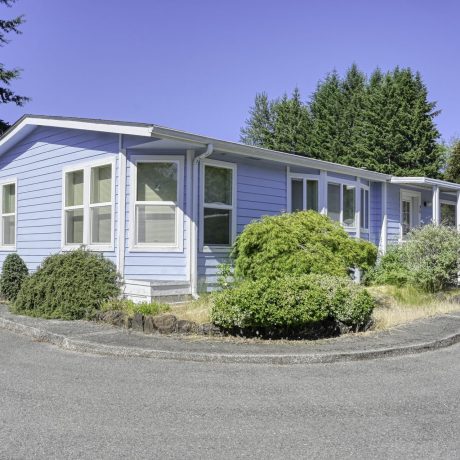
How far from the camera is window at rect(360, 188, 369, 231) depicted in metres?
14.6

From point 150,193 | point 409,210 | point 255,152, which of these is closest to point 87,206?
point 150,193

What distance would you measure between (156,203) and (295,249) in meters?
2.91

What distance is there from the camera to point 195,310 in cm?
870

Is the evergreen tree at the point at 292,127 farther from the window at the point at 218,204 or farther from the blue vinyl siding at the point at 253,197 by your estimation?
the window at the point at 218,204

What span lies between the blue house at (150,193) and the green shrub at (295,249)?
111 cm

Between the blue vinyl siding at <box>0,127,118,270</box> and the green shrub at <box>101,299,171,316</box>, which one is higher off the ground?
the blue vinyl siding at <box>0,127,118,270</box>

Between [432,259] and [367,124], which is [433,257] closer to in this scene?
[432,259]

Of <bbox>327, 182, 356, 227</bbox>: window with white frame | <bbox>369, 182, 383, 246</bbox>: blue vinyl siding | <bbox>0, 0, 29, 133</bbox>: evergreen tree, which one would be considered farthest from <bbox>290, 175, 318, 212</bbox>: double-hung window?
<bbox>0, 0, 29, 133</bbox>: evergreen tree

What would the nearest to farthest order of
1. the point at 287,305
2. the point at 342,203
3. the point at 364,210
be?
1. the point at 287,305
2. the point at 342,203
3. the point at 364,210

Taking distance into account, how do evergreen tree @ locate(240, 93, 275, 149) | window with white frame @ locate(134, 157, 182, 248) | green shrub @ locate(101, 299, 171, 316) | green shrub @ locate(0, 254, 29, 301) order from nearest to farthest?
green shrub @ locate(101, 299, 171, 316), window with white frame @ locate(134, 157, 182, 248), green shrub @ locate(0, 254, 29, 301), evergreen tree @ locate(240, 93, 275, 149)

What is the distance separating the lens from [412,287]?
39.2ft

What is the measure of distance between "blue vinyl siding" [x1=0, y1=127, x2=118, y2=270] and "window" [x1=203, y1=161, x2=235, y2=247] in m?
2.10

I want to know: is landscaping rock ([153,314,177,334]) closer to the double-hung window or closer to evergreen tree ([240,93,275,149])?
the double-hung window

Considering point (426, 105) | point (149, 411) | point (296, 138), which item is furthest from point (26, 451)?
point (296, 138)
